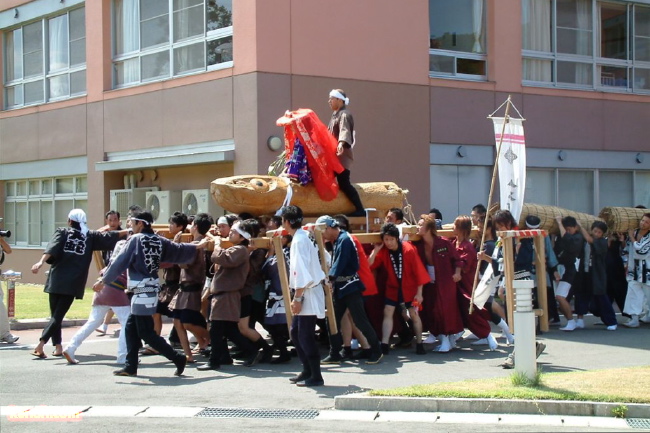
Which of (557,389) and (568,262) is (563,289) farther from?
(557,389)

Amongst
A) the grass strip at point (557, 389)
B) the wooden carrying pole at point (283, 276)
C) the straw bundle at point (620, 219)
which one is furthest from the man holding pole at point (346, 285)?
the straw bundle at point (620, 219)

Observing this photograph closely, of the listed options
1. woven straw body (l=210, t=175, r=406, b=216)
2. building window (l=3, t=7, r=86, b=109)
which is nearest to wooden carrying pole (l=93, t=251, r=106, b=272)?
woven straw body (l=210, t=175, r=406, b=216)

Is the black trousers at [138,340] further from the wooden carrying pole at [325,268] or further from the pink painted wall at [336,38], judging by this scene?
the pink painted wall at [336,38]

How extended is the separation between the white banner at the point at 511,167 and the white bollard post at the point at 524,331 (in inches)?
84.6

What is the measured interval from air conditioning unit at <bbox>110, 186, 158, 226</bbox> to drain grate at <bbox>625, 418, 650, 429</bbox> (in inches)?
586

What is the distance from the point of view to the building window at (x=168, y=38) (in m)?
18.6

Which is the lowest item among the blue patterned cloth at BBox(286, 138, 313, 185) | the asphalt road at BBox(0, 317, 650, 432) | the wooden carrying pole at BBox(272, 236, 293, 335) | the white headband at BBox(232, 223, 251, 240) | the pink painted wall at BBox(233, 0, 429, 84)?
the asphalt road at BBox(0, 317, 650, 432)

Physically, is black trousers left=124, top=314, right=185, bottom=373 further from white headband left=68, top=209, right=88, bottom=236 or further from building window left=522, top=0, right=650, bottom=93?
building window left=522, top=0, right=650, bottom=93

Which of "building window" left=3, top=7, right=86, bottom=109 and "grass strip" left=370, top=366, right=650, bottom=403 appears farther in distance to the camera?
"building window" left=3, top=7, right=86, bottom=109

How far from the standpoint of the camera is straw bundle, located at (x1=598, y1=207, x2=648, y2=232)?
630 inches

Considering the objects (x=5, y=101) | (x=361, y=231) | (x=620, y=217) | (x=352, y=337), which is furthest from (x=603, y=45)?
(x=5, y=101)

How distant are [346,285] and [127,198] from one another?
451 inches

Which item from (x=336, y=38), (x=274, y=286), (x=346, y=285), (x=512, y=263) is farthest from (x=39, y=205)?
(x=512, y=263)

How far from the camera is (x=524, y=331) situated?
8867mm
